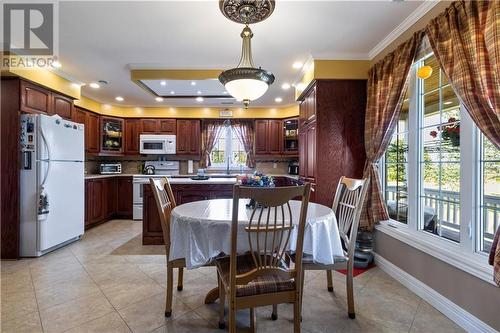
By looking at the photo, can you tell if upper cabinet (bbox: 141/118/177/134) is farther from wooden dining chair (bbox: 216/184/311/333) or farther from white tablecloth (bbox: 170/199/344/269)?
wooden dining chair (bbox: 216/184/311/333)

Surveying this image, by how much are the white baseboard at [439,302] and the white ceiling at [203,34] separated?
97.2 inches

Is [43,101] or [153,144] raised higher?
[43,101]

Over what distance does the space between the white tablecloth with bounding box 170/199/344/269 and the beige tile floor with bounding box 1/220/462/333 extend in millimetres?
531

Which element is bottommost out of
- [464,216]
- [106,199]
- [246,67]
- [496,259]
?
[106,199]

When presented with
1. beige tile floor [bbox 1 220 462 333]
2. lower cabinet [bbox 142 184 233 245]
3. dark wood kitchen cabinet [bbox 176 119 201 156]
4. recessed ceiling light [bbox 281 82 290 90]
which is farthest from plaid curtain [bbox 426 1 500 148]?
dark wood kitchen cabinet [bbox 176 119 201 156]

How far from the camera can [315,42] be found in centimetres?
291

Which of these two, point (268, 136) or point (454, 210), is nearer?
point (454, 210)

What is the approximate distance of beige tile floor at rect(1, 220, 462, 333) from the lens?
1.83 m

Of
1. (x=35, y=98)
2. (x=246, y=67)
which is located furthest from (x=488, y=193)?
(x=35, y=98)

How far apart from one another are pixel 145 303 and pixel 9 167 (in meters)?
2.54

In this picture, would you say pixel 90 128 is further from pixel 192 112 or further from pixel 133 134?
pixel 192 112

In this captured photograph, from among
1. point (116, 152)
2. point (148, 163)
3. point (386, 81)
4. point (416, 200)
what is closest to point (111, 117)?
→ point (116, 152)

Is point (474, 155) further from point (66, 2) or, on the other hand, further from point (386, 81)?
point (66, 2)

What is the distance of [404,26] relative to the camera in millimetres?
2529
